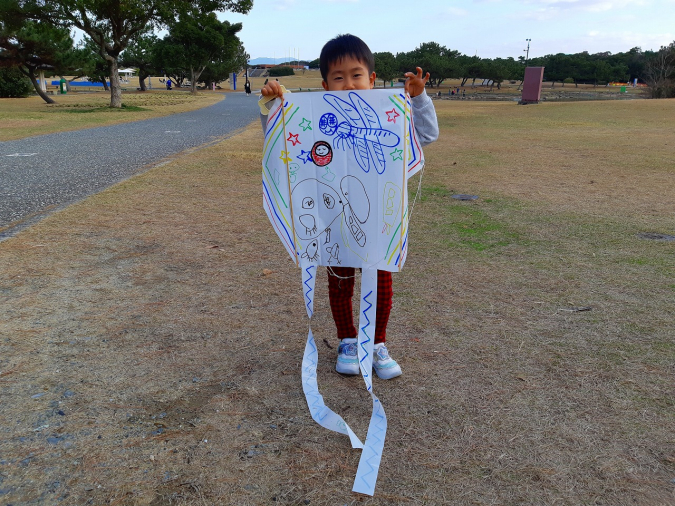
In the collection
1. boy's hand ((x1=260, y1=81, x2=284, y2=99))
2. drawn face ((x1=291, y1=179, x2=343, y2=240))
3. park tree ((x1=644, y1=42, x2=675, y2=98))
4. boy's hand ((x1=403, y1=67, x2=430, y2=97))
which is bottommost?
drawn face ((x1=291, y1=179, x2=343, y2=240))

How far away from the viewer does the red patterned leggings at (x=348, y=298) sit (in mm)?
2632

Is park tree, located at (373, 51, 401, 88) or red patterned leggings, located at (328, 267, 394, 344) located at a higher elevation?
park tree, located at (373, 51, 401, 88)

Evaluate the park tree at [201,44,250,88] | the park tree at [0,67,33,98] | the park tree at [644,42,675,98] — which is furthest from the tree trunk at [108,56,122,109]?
the park tree at [644,42,675,98]

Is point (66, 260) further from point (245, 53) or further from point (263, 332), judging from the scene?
point (245, 53)

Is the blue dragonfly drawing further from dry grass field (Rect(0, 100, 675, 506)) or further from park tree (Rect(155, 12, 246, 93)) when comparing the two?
park tree (Rect(155, 12, 246, 93))

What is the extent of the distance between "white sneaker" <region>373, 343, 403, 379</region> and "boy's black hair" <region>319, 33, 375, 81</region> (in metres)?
1.34

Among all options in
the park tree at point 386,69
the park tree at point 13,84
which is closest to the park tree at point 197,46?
the park tree at point 13,84

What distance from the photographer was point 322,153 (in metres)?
2.44

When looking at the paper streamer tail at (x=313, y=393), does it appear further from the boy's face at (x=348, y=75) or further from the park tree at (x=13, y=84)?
the park tree at (x=13, y=84)

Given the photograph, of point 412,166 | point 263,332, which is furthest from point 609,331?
point 263,332

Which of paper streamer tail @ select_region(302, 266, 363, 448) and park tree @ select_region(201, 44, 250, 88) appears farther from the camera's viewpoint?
park tree @ select_region(201, 44, 250, 88)

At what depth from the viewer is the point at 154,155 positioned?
1037cm

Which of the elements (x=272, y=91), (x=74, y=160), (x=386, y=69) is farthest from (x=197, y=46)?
(x=272, y=91)

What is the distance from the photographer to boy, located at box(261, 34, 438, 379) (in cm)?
242
